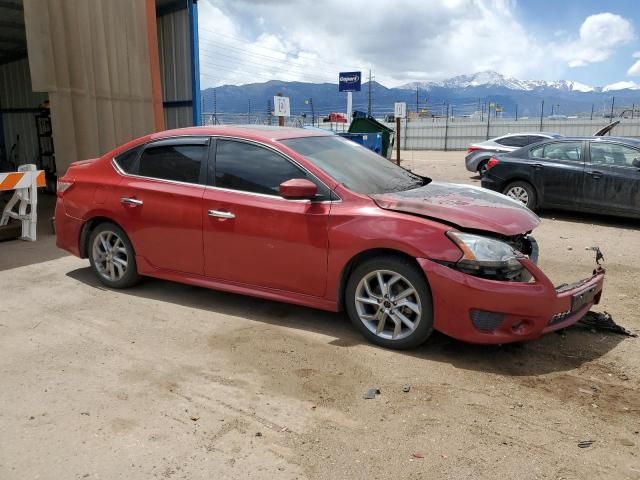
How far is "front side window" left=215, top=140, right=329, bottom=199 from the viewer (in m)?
4.34

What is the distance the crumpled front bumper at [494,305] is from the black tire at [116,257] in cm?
290

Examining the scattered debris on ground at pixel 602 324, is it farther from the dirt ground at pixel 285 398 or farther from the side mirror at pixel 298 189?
the side mirror at pixel 298 189

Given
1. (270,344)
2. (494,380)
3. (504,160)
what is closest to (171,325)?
(270,344)

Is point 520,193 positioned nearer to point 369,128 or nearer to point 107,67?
point 107,67

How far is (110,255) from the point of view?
5.35 m

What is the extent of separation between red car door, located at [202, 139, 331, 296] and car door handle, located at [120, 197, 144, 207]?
787 millimetres

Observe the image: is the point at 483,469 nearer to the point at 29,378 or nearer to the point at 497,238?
the point at 497,238

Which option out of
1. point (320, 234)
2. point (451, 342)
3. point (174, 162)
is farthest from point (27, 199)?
point (451, 342)

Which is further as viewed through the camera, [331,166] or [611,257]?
[611,257]

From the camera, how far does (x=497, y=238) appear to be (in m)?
3.75

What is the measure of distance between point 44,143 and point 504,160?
461 inches

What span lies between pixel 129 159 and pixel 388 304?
296 centimetres

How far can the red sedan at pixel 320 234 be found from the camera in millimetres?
3619

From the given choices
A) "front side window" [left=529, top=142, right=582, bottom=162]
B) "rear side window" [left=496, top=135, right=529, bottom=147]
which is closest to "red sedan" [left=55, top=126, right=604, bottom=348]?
"front side window" [left=529, top=142, right=582, bottom=162]
